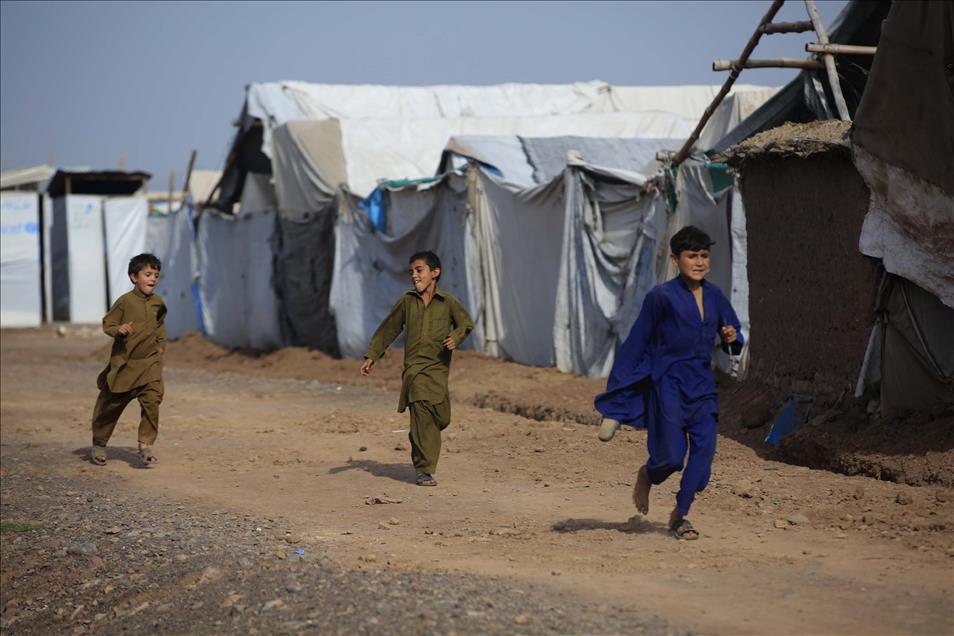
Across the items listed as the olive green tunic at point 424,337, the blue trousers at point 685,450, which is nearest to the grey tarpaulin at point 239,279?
the olive green tunic at point 424,337

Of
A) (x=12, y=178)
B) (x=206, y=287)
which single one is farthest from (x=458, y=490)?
(x=12, y=178)

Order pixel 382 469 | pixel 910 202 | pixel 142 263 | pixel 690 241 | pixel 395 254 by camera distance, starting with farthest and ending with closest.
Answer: pixel 395 254 → pixel 142 263 → pixel 382 469 → pixel 910 202 → pixel 690 241

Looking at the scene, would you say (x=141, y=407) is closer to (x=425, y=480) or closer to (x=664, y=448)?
(x=425, y=480)

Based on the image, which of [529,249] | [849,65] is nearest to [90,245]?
[529,249]

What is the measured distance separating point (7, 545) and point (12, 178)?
25040 mm

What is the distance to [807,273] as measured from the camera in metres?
8.66

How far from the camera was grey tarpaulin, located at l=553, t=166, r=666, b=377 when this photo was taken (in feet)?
39.9

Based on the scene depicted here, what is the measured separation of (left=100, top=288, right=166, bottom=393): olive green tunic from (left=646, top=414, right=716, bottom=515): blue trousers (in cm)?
463

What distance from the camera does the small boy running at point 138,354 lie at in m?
9.06

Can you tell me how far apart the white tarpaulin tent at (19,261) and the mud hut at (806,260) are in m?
22.5

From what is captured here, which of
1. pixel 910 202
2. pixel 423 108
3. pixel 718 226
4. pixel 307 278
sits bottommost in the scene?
pixel 307 278

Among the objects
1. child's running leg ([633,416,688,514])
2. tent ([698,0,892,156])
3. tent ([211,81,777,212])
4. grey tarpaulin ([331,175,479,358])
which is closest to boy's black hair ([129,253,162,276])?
child's running leg ([633,416,688,514])

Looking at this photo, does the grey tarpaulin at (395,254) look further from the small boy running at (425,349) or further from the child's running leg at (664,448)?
the child's running leg at (664,448)

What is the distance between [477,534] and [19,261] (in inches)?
966
